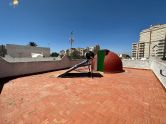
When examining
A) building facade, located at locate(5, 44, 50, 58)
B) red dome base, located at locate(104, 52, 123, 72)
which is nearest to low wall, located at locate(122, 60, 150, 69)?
red dome base, located at locate(104, 52, 123, 72)

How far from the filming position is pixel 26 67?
12.9m

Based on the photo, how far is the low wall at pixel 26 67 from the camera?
1080 centimetres

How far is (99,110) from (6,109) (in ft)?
12.3

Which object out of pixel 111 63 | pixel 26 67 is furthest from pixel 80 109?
pixel 111 63

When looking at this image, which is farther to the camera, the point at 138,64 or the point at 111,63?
the point at 138,64

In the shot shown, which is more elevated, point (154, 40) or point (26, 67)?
point (154, 40)

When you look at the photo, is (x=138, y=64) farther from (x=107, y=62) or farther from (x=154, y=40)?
(x=154, y=40)

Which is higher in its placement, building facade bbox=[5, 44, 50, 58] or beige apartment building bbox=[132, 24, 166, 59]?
beige apartment building bbox=[132, 24, 166, 59]

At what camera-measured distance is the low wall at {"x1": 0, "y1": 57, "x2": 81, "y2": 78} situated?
10.8m

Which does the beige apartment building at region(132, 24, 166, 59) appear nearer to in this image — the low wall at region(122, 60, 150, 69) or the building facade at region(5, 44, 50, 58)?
the low wall at region(122, 60, 150, 69)

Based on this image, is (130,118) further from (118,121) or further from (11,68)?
(11,68)

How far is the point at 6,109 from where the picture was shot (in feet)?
16.0

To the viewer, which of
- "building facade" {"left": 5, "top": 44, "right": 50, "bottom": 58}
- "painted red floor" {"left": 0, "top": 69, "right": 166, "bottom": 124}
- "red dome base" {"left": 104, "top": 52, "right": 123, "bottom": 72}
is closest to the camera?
"painted red floor" {"left": 0, "top": 69, "right": 166, "bottom": 124}

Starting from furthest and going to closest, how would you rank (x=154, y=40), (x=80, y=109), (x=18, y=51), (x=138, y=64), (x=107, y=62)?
(x=154, y=40) → (x=18, y=51) → (x=138, y=64) → (x=107, y=62) → (x=80, y=109)
